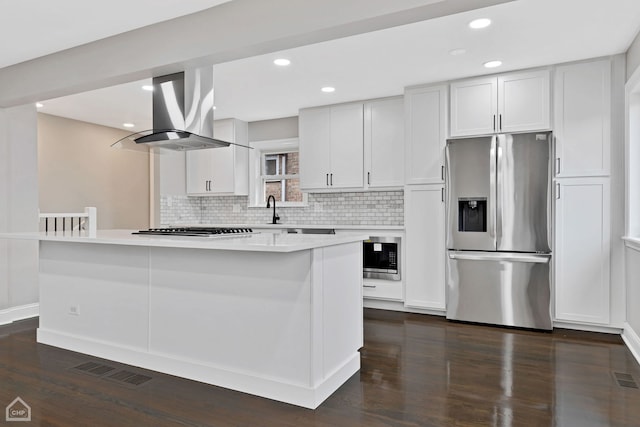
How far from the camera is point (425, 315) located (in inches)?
169

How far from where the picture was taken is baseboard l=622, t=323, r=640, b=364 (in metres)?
2.98

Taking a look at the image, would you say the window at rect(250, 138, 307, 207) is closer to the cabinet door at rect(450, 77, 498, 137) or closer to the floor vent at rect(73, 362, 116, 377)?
the cabinet door at rect(450, 77, 498, 137)

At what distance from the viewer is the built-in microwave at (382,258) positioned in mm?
4457

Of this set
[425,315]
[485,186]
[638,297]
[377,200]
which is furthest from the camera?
[377,200]

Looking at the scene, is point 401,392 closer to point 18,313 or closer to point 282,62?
point 282,62

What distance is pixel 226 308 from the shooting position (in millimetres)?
2496

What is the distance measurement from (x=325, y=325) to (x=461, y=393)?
884 mm

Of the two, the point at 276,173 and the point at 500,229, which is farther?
the point at 276,173

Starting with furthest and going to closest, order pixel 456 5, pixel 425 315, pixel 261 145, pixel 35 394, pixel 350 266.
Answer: pixel 261 145 → pixel 425 315 → pixel 350 266 → pixel 35 394 → pixel 456 5

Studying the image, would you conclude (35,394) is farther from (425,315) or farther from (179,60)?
(425,315)

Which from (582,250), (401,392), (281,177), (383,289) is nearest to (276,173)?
(281,177)

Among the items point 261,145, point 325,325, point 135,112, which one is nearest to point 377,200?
point 261,145

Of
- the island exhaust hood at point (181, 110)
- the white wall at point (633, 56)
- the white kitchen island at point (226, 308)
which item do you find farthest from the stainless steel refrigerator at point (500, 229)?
the island exhaust hood at point (181, 110)

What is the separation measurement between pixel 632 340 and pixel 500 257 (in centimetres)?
115
